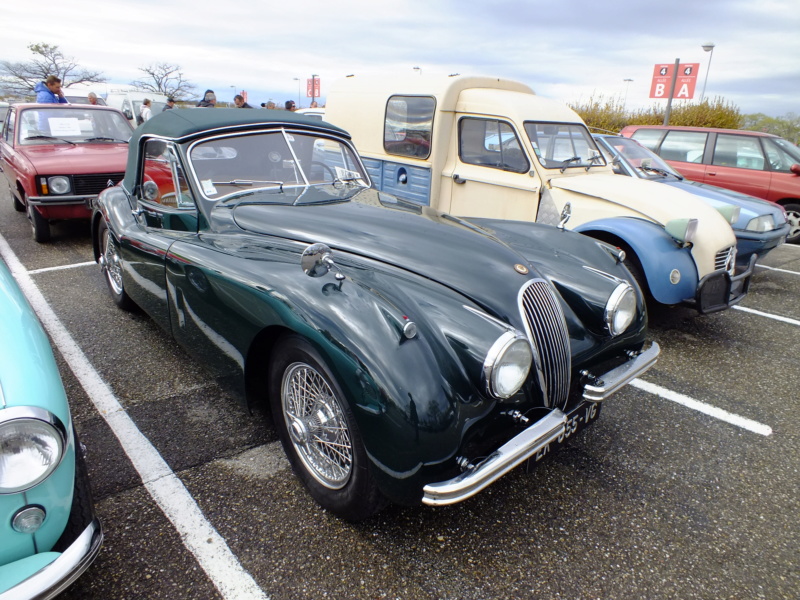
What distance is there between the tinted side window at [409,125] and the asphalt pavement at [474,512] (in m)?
3.77

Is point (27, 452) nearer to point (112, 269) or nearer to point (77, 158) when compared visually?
point (112, 269)

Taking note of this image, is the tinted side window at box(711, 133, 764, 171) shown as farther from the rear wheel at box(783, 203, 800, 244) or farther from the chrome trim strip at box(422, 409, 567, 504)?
the chrome trim strip at box(422, 409, 567, 504)

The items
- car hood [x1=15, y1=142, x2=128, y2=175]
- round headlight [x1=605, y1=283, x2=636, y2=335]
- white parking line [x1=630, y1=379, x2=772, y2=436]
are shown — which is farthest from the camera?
car hood [x1=15, y1=142, x2=128, y2=175]

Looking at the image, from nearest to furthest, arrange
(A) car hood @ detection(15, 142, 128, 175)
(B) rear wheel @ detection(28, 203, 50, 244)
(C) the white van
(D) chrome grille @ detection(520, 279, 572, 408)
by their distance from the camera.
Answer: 1. (D) chrome grille @ detection(520, 279, 572, 408)
2. (A) car hood @ detection(15, 142, 128, 175)
3. (B) rear wheel @ detection(28, 203, 50, 244)
4. (C) the white van

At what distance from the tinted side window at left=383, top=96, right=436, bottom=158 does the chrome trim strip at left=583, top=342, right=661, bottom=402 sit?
12.9 ft

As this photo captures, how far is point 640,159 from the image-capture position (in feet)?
22.7

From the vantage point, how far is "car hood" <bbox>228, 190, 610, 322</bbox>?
2.41 metres

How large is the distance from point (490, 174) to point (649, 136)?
5.18 meters

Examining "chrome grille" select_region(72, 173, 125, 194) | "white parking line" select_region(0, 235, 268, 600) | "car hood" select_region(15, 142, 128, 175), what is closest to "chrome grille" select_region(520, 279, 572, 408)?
"white parking line" select_region(0, 235, 268, 600)

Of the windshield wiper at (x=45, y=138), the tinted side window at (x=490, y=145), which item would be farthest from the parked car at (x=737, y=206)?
the windshield wiper at (x=45, y=138)

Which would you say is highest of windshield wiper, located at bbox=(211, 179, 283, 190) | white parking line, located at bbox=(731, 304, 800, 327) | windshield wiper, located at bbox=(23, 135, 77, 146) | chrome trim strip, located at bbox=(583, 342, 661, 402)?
windshield wiper, located at bbox=(23, 135, 77, 146)

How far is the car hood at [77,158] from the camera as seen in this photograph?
6148 millimetres

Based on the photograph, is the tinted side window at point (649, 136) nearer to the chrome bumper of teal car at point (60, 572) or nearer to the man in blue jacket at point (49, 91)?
the chrome bumper of teal car at point (60, 572)

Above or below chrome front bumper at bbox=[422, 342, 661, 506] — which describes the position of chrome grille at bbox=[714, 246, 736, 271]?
above
